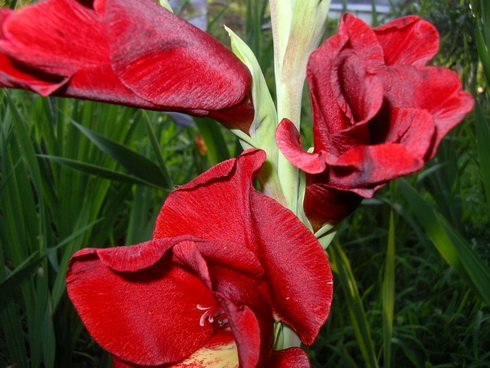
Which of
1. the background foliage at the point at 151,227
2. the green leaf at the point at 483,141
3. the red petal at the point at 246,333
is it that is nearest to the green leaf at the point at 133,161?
the background foliage at the point at 151,227

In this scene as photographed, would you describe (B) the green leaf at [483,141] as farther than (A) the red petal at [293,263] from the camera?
Yes

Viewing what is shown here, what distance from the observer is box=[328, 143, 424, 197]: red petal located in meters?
0.37

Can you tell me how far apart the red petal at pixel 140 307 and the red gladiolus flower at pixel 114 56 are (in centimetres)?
14

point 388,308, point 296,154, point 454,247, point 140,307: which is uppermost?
point 296,154

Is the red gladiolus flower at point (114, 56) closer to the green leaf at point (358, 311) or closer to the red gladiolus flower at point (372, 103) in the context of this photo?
the red gladiolus flower at point (372, 103)

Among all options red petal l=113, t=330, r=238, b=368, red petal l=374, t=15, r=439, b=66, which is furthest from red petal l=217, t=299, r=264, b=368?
red petal l=374, t=15, r=439, b=66

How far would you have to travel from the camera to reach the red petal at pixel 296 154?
413mm

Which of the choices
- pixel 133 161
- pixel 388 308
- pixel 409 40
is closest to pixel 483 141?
pixel 388 308

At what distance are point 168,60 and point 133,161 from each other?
595mm

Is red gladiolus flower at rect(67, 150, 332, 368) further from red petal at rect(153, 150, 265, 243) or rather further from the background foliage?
the background foliage

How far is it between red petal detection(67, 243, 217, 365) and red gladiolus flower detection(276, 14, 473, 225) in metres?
0.15

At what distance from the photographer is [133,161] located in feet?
3.30

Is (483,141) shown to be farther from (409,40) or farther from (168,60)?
(168,60)

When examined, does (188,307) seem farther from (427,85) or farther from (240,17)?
(240,17)
